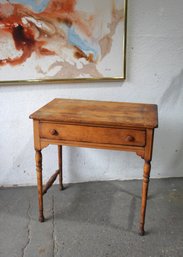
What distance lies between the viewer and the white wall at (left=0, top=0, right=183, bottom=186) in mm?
2225

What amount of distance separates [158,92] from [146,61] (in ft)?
0.96

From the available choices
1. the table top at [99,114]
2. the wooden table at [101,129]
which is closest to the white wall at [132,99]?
the table top at [99,114]

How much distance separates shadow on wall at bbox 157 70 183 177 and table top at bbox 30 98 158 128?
491 mm

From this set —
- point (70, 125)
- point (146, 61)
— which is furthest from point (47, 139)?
point (146, 61)

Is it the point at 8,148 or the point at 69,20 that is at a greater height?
the point at 69,20

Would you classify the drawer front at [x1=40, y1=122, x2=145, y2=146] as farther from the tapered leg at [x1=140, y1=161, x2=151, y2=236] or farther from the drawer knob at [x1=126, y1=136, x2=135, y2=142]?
the tapered leg at [x1=140, y1=161, x2=151, y2=236]

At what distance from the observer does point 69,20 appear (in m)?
2.15

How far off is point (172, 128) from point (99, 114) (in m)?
0.99

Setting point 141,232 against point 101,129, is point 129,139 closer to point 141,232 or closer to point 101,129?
point 101,129

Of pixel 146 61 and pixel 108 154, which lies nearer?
pixel 146 61

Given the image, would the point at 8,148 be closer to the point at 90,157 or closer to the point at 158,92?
the point at 90,157

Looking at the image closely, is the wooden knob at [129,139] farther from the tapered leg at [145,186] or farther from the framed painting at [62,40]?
A: the framed painting at [62,40]

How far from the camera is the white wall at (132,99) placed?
2225 mm

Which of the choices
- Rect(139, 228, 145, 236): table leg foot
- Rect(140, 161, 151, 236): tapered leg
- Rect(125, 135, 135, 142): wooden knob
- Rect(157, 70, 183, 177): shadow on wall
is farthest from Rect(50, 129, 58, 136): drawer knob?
Rect(157, 70, 183, 177): shadow on wall
